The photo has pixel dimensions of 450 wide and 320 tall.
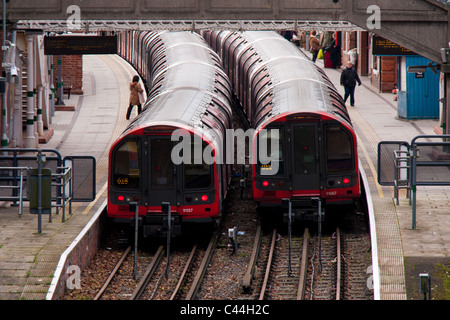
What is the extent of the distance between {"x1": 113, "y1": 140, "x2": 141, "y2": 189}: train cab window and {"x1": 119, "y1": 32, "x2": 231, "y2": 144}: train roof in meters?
0.35

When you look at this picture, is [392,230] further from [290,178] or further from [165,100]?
[165,100]

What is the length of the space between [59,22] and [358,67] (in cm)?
2151

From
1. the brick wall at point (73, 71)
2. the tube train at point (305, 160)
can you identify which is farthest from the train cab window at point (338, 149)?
the brick wall at point (73, 71)

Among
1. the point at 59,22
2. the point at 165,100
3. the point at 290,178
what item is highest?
the point at 59,22

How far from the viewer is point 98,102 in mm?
34125

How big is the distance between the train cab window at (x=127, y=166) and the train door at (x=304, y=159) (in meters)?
3.11

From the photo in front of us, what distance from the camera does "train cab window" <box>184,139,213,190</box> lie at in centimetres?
1802

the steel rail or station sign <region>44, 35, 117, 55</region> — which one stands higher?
station sign <region>44, 35, 117, 55</region>

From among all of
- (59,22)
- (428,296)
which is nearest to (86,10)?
(59,22)

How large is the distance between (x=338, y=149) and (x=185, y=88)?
14.2 feet

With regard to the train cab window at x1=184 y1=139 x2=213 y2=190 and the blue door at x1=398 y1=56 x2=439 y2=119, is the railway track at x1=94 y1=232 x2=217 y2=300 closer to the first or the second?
the train cab window at x1=184 y1=139 x2=213 y2=190

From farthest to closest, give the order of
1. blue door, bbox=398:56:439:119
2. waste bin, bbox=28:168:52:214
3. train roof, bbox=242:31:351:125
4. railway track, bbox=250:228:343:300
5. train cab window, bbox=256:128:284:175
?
blue door, bbox=398:56:439:119, train roof, bbox=242:31:351:125, train cab window, bbox=256:128:284:175, waste bin, bbox=28:168:52:214, railway track, bbox=250:228:343:300

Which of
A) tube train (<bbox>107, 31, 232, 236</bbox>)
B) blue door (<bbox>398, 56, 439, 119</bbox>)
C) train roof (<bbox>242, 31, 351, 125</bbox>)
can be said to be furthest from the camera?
blue door (<bbox>398, 56, 439, 119</bbox>)

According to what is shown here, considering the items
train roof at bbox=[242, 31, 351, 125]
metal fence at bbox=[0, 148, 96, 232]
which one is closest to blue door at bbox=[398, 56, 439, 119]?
train roof at bbox=[242, 31, 351, 125]
